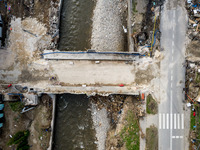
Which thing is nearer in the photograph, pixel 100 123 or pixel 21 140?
pixel 21 140

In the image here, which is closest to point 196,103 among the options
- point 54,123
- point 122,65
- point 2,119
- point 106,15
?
point 122,65

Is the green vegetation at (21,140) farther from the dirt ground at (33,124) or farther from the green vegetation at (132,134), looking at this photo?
the green vegetation at (132,134)

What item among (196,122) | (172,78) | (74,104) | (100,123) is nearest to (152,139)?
(196,122)

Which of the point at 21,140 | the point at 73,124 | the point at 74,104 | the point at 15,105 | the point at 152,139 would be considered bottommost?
the point at 21,140

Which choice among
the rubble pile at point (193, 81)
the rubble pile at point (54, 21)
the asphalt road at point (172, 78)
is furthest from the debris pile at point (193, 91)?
the rubble pile at point (54, 21)

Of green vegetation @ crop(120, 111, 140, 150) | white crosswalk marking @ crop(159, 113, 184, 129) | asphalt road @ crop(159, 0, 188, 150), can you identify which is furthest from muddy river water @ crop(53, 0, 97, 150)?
asphalt road @ crop(159, 0, 188, 150)

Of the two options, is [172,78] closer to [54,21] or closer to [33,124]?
[54,21]
